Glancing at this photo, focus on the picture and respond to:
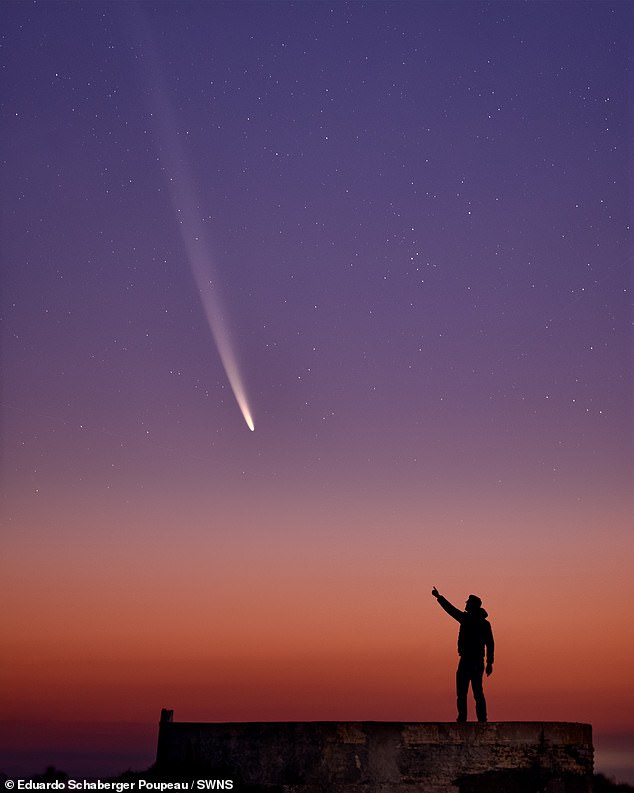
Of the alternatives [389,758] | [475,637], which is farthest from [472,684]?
[389,758]

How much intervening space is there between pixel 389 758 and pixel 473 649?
2069mm

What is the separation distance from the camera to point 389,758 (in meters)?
15.2

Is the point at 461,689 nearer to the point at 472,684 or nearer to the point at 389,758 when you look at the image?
the point at 472,684

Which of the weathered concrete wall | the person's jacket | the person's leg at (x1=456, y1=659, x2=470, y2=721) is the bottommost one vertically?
the weathered concrete wall

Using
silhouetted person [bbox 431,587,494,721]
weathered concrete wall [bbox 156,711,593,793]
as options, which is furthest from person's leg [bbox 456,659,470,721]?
weathered concrete wall [bbox 156,711,593,793]

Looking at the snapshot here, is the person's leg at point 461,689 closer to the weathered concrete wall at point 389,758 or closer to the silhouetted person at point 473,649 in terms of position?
the silhouetted person at point 473,649

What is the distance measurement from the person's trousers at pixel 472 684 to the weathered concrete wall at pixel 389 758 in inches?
33.5

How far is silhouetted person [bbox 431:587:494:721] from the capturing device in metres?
16.2

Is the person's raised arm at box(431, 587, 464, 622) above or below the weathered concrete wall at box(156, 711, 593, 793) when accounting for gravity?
above

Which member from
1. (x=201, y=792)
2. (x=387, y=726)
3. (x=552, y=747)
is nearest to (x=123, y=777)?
(x=201, y=792)

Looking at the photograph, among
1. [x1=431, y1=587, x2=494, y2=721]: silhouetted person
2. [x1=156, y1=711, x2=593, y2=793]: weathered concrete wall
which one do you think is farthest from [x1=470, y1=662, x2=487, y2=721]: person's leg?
[x1=156, y1=711, x2=593, y2=793]: weathered concrete wall

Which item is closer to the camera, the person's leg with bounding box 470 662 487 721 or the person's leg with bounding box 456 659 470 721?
the person's leg with bounding box 470 662 487 721

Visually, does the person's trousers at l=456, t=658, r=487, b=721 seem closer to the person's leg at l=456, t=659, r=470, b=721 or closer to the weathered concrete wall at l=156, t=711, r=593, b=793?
the person's leg at l=456, t=659, r=470, b=721

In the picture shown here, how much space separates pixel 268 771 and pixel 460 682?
10.3 ft
